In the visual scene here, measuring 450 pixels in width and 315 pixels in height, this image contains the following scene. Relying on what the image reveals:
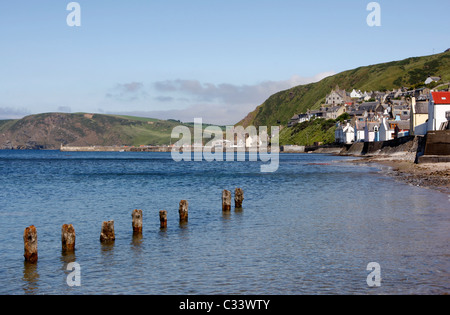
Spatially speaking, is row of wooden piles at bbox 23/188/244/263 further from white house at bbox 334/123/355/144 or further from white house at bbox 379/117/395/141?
white house at bbox 334/123/355/144

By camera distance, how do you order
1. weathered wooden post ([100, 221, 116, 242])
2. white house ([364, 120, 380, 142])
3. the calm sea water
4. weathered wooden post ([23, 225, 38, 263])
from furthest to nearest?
white house ([364, 120, 380, 142]) < weathered wooden post ([100, 221, 116, 242]) < weathered wooden post ([23, 225, 38, 263]) < the calm sea water

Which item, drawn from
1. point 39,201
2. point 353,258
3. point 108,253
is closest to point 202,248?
point 108,253

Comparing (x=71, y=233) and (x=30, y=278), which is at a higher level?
(x=71, y=233)

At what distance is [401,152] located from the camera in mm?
98000

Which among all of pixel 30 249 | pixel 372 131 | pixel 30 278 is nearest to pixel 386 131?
pixel 372 131

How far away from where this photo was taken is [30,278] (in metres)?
15.8

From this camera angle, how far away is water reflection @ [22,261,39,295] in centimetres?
1446

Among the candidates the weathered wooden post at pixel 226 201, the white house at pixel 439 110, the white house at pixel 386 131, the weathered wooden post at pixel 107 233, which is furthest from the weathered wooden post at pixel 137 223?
the white house at pixel 386 131

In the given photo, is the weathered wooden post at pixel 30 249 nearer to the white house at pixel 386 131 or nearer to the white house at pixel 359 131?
the white house at pixel 386 131

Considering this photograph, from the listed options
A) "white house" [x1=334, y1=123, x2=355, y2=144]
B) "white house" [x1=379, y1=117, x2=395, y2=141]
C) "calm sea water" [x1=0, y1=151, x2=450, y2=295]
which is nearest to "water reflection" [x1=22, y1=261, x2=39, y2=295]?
"calm sea water" [x1=0, y1=151, x2=450, y2=295]

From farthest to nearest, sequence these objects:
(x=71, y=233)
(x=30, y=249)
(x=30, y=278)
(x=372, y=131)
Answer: (x=372, y=131) < (x=71, y=233) < (x=30, y=249) < (x=30, y=278)

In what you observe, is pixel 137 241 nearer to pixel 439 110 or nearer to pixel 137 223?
pixel 137 223
